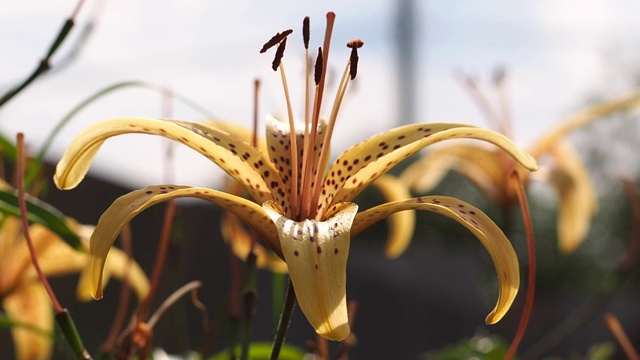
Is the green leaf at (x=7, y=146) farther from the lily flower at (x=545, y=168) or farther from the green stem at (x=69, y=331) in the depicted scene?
the lily flower at (x=545, y=168)

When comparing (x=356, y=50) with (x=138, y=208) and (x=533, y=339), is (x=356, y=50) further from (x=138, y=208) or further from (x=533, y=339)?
(x=533, y=339)

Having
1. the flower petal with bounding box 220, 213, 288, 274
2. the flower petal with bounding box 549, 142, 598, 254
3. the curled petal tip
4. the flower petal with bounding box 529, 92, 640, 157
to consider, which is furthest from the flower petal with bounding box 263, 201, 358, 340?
the flower petal with bounding box 549, 142, 598, 254

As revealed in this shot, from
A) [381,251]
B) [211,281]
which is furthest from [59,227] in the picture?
[381,251]

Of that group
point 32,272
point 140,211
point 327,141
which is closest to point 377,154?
point 327,141

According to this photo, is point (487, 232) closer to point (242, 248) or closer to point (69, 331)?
point (69, 331)

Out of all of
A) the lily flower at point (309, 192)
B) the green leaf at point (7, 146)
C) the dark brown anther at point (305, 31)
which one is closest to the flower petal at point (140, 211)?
the lily flower at point (309, 192)

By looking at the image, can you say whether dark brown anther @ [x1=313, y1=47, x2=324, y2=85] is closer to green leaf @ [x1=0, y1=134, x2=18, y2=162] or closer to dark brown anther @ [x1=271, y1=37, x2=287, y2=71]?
dark brown anther @ [x1=271, y1=37, x2=287, y2=71]
